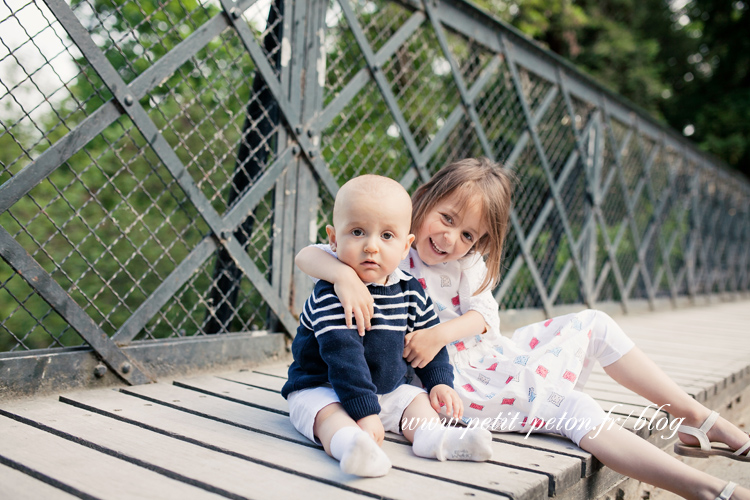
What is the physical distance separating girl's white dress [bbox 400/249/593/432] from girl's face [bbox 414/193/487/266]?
0.22 ft

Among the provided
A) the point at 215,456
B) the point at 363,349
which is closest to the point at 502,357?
the point at 363,349

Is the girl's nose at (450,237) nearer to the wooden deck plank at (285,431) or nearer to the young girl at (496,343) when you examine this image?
the young girl at (496,343)

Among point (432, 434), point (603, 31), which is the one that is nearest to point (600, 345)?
point (432, 434)

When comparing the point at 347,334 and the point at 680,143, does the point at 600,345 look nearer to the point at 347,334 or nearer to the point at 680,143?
the point at 347,334

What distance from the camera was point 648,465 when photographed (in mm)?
1402

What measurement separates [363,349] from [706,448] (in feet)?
3.47

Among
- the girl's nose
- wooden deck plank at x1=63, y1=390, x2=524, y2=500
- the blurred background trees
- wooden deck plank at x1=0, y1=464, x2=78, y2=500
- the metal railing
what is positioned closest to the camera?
wooden deck plank at x1=0, y1=464, x2=78, y2=500

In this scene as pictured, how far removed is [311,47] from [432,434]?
73.0 inches

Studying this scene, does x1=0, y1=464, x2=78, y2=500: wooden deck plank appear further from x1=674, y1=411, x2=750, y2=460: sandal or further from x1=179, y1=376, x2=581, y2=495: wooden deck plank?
x1=674, y1=411, x2=750, y2=460: sandal

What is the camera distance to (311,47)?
2.64 metres

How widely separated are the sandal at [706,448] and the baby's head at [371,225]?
1.03 metres

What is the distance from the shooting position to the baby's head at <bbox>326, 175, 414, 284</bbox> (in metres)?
1.43

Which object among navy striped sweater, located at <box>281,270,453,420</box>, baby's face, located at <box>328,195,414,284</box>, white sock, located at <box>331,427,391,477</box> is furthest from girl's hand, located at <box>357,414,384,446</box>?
baby's face, located at <box>328,195,414,284</box>

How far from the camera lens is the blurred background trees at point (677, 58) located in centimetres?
1208
